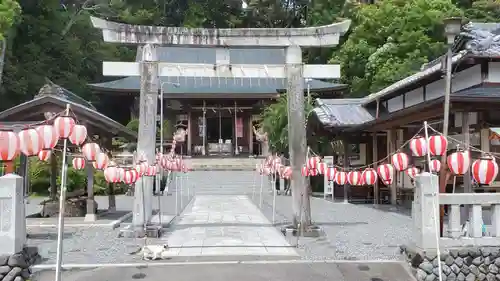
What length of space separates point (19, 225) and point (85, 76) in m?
34.8

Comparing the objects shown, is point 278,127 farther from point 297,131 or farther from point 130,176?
point 130,176

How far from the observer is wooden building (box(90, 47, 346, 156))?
36.5 metres

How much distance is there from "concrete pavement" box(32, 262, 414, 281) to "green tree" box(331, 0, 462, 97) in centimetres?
1793

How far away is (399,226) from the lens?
13336 millimetres

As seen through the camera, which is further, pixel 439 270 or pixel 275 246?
pixel 275 246

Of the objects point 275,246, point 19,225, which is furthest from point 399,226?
point 19,225

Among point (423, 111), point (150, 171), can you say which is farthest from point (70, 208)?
point (423, 111)

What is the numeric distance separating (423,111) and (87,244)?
884 centimetres

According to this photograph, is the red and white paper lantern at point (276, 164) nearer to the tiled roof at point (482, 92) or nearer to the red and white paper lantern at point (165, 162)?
the red and white paper lantern at point (165, 162)

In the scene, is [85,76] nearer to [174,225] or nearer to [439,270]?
[174,225]

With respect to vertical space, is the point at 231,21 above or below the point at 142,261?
above

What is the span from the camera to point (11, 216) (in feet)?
25.6

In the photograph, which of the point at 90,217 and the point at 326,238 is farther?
the point at 90,217

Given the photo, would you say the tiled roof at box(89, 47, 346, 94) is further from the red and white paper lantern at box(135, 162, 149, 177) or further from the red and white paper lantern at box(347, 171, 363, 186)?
the red and white paper lantern at box(135, 162, 149, 177)
